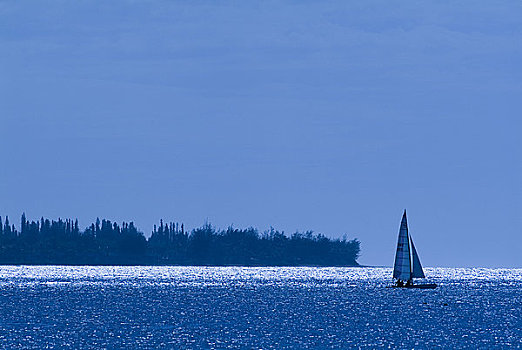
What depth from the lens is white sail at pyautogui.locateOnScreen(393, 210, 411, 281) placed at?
168500 mm

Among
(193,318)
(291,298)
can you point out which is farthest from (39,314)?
(291,298)

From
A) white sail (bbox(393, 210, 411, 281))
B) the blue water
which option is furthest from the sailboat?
the blue water

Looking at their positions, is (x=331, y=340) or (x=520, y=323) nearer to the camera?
(x=331, y=340)

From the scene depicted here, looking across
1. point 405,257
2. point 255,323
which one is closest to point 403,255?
point 405,257

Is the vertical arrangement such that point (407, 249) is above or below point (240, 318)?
above

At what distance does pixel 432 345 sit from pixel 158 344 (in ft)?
74.5

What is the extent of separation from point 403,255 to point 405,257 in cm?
81

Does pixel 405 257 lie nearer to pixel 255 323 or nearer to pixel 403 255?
pixel 403 255

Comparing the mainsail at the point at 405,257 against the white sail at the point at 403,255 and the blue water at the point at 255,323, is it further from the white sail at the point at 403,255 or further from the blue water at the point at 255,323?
the blue water at the point at 255,323

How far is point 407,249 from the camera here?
17050 centimetres

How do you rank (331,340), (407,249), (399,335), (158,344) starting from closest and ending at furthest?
(158,344) < (331,340) < (399,335) < (407,249)

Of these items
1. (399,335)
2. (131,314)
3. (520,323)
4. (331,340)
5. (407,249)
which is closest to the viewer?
(331,340)

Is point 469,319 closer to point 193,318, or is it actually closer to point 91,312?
point 193,318

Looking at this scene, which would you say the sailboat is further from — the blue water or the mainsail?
the blue water
